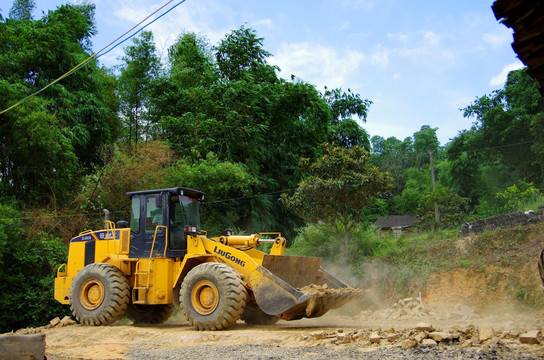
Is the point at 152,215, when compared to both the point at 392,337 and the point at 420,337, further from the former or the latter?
the point at 420,337

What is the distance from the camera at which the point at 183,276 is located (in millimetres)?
11305

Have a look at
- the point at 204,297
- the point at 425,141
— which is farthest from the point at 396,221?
the point at 204,297

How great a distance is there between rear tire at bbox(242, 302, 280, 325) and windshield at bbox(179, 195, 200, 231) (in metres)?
2.21

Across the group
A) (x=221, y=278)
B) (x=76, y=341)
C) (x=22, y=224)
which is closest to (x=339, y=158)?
(x=221, y=278)

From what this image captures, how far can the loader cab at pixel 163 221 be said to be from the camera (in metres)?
11.5

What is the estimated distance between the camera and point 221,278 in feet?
32.6

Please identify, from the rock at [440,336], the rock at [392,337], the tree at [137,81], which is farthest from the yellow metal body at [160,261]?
the tree at [137,81]

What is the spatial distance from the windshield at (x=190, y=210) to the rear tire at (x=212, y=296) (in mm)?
1659

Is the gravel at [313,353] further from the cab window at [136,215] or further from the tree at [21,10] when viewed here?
the tree at [21,10]

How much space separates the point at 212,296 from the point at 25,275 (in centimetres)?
1141

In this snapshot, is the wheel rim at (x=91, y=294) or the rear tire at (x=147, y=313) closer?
the wheel rim at (x=91, y=294)

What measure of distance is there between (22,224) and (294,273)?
12.3 meters

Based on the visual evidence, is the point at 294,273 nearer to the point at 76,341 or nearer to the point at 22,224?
the point at 76,341

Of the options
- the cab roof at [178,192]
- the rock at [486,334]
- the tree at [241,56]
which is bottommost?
the rock at [486,334]
